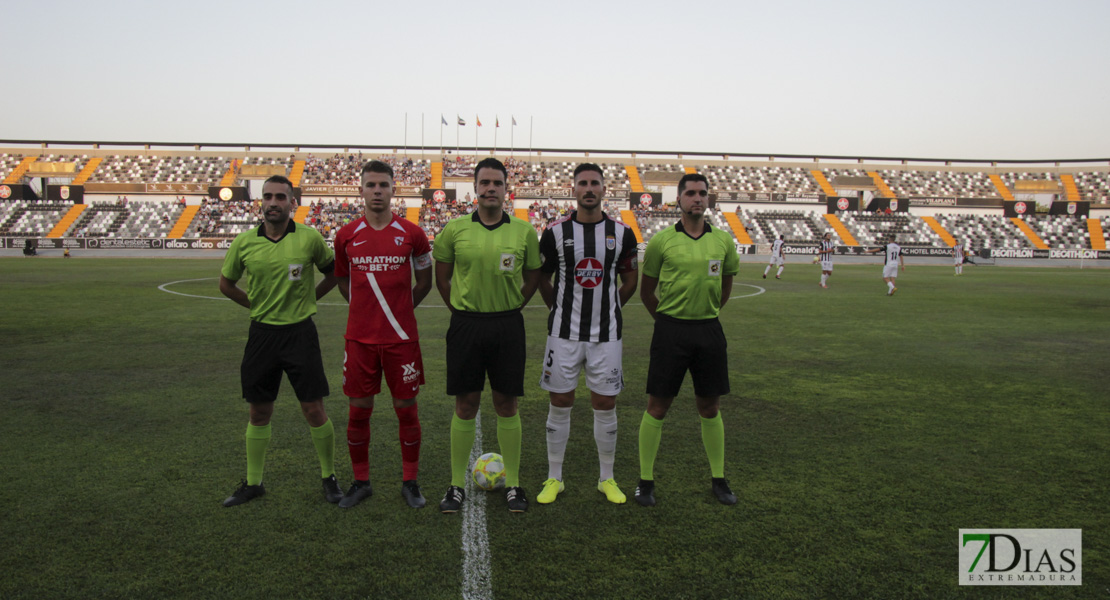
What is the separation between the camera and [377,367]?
4.51m

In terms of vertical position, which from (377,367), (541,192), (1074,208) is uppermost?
(541,192)

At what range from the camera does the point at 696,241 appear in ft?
15.4

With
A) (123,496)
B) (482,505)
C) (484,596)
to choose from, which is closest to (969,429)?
(482,505)

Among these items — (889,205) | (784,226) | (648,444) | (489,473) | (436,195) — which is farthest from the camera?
(889,205)

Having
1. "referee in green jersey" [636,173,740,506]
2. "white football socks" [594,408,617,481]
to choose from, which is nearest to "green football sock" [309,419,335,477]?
"white football socks" [594,408,617,481]

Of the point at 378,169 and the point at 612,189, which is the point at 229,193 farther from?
the point at 378,169

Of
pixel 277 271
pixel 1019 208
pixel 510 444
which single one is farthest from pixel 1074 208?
pixel 277 271

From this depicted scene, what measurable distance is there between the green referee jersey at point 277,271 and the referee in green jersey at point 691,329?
2491 mm

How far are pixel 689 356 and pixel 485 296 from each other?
152 centimetres

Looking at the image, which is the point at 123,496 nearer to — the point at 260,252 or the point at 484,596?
the point at 260,252

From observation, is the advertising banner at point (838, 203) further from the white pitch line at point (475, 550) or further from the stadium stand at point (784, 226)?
the white pitch line at point (475, 550)

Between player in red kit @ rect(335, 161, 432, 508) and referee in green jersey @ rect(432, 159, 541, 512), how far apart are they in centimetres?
24

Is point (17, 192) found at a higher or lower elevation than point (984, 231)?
higher

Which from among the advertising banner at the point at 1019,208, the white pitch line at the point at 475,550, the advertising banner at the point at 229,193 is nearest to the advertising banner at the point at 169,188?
the advertising banner at the point at 229,193
